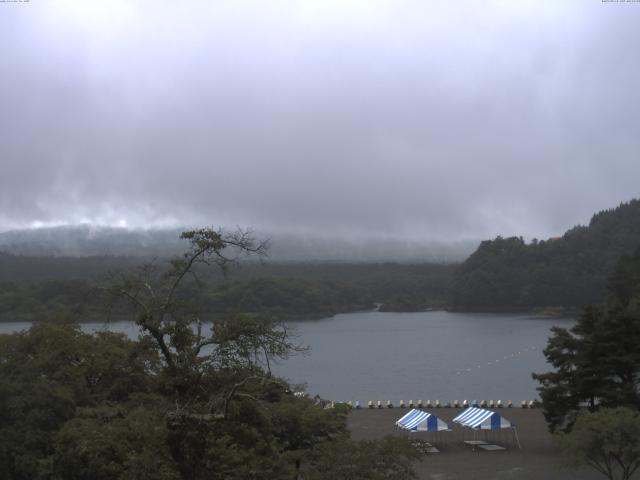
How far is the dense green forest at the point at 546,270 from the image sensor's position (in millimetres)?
91250

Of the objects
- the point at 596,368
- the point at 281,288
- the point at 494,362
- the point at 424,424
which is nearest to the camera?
the point at 596,368

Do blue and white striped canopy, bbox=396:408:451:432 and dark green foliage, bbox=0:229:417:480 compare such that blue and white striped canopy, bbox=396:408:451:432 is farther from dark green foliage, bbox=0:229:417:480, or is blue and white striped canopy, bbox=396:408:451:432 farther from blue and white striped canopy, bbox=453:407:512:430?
dark green foliage, bbox=0:229:417:480

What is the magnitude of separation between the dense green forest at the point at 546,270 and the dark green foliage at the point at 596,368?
70073 millimetres

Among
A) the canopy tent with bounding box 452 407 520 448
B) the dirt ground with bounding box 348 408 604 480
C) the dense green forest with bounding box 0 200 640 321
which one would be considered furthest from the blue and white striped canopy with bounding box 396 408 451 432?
the dense green forest with bounding box 0 200 640 321

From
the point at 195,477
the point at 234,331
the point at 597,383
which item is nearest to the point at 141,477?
the point at 195,477

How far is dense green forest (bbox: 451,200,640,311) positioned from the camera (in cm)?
9125

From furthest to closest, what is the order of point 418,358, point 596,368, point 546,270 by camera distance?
point 546,270 < point 418,358 < point 596,368

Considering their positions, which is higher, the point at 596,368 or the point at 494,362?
the point at 596,368

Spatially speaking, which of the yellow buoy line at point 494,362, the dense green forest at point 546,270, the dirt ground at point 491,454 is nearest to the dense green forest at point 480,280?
the dense green forest at point 546,270

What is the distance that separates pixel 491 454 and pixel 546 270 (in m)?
77.0

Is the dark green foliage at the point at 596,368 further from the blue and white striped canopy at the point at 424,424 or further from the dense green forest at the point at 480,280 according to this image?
the dense green forest at the point at 480,280

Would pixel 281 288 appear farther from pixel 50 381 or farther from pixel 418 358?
pixel 50 381

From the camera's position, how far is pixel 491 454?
20.8m

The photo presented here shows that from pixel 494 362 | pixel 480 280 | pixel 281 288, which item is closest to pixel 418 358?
pixel 494 362
